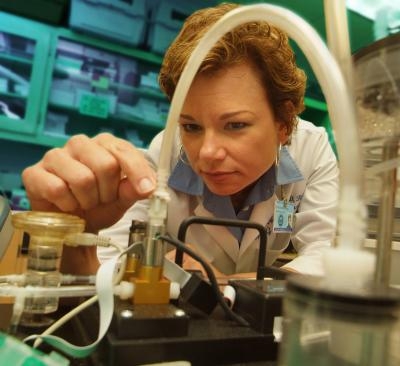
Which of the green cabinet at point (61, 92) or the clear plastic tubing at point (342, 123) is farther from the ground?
the green cabinet at point (61, 92)

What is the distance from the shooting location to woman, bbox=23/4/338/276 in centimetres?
55

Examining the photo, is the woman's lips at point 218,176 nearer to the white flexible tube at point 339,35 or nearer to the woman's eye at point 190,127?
the woman's eye at point 190,127

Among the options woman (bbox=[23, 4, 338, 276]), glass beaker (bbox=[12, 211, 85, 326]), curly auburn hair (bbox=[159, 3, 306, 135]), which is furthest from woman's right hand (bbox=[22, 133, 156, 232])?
curly auburn hair (bbox=[159, 3, 306, 135])

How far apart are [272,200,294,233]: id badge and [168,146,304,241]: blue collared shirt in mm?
65

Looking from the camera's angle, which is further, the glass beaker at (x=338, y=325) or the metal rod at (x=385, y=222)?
the metal rod at (x=385, y=222)

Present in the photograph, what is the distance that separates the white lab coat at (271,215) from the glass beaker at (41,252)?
57 centimetres

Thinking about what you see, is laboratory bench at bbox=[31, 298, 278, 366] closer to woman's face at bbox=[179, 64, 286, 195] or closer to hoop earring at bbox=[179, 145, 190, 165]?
woman's face at bbox=[179, 64, 286, 195]

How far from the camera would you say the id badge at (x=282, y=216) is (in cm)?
101

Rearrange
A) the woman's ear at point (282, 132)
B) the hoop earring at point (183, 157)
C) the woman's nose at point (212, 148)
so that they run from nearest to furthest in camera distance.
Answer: the woman's nose at point (212, 148), the woman's ear at point (282, 132), the hoop earring at point (183, 157)

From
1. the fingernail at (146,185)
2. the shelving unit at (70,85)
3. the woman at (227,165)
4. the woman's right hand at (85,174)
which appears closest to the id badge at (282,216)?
the woman at (227,165)

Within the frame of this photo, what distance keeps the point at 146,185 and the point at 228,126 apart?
1.35 feet

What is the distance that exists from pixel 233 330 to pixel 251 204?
2.47 feet

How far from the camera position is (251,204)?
1093mm

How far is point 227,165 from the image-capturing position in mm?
844
